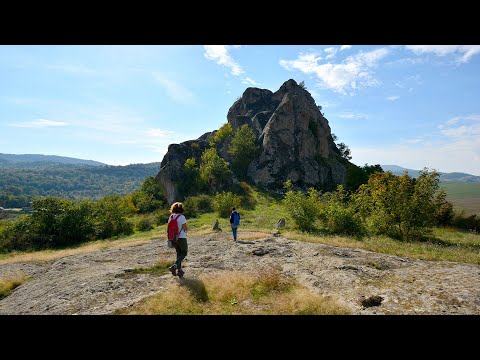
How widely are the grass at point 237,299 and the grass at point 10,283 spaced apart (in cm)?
981

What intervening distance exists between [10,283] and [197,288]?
1183 centimetres

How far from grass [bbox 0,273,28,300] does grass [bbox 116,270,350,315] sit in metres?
9.81

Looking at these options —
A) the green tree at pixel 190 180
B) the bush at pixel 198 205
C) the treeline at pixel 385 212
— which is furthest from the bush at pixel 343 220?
the green tree at pixel 190 180

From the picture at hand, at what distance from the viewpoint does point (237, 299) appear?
10.7 meters

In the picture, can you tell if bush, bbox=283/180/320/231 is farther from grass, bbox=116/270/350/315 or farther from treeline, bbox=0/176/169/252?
treeline, bbox=0/176/169/252

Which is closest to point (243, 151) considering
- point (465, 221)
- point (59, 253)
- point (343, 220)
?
point (465, 221)

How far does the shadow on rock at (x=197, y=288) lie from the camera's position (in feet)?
34.1

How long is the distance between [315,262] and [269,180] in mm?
59501

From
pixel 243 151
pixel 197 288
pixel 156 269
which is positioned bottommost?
pixel 156 269

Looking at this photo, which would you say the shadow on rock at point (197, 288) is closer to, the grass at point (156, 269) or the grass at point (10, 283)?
the grass at point (156, 269)

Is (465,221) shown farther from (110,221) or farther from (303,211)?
(110,221)
